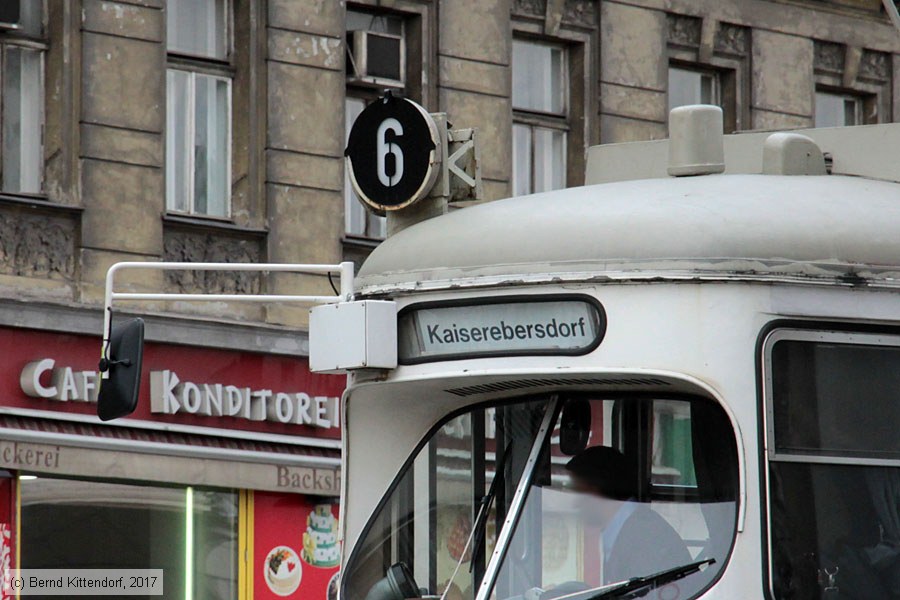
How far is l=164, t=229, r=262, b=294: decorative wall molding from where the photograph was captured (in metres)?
16.9

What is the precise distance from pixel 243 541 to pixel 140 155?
322 centimetres

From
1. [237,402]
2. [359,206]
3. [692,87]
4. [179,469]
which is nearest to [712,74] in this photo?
[692,87]

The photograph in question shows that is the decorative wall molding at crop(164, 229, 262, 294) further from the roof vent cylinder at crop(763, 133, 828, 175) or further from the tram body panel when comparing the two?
the tram body panel

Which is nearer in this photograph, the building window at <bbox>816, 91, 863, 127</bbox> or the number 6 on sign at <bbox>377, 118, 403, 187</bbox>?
the number 6 on sign at <bbox>377, 118, 403, 187</bbox>

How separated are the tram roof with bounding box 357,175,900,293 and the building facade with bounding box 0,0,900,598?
30.7ft

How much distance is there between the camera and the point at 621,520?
20.6ft

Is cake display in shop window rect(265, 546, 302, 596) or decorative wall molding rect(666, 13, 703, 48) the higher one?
decorative wall molding rect(666, 13, 703, 48)

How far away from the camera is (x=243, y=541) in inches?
669

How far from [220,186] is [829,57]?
797cm

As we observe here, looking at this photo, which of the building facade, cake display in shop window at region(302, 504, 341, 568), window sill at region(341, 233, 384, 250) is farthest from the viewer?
window sill at region(341, 233, 384, 250)

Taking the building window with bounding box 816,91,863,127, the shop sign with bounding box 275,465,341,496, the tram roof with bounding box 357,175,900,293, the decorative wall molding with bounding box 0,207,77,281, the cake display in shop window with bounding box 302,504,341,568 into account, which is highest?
the building window with bounding box 816,91,863,127

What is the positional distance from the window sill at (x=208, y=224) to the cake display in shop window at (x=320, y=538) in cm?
235

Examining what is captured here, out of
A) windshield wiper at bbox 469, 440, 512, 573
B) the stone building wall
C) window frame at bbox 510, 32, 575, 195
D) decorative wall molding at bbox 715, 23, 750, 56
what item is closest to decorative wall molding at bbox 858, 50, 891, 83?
the stone building wall

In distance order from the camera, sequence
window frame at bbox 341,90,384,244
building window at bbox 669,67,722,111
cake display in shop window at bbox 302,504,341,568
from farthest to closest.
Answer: building window at bbox 669,67,722,111
window frame at bbox 341,90,384,244
cake display in shop window at bbox 302,504,341,568
